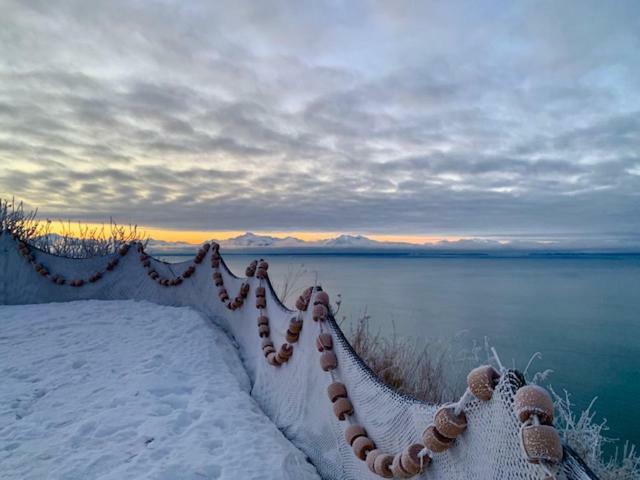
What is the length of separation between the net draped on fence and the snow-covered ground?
19cm

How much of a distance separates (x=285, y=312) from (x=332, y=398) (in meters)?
1.38

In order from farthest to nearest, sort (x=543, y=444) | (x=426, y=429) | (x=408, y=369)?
(x=408, y=369) → (x=426, y=429) → (x=543, y=444)

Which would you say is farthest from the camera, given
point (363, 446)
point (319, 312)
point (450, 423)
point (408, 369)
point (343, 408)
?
point (408, 369)

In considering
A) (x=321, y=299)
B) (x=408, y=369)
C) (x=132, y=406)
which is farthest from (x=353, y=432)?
(x=408, y=369)

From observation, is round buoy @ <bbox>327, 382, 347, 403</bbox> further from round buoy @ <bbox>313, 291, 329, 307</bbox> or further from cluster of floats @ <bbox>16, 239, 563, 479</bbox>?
round buoy @ <bbox>313, 291, 329, 307</bbox>

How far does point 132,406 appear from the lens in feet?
11.5

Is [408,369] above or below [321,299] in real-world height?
below

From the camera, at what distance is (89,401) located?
3678 mm

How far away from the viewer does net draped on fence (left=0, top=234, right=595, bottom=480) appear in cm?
155

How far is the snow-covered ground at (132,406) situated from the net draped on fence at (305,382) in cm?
19

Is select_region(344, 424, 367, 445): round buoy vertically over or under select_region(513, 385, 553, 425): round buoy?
under

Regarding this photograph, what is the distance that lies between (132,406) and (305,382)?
138cm

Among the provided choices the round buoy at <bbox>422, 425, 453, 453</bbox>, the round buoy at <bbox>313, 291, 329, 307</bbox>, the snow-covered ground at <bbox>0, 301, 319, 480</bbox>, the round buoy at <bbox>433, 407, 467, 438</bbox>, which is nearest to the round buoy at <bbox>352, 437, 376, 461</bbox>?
the snow-covered ground at <bbox>0, 301, 319, 480</bbox>

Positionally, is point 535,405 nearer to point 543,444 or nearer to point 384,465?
point 543,444
